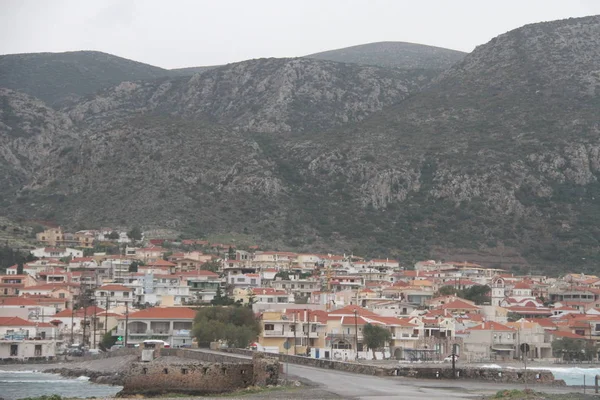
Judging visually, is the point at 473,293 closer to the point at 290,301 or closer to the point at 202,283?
the point at 290,301

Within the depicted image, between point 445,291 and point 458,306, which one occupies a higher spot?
point 445,291

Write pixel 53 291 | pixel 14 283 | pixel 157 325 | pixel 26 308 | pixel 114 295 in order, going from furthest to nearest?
1. pixel 14 283
2. pixel 114 295
3. pixel 53 291
4. pixel 26 308
5. pixel 157 325

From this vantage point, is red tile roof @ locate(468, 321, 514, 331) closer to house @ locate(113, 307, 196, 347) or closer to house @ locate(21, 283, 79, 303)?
house @ locate(113, 307, 196, 347)

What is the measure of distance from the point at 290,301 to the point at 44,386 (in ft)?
143

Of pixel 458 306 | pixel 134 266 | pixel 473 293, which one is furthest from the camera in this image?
pixel 134 266

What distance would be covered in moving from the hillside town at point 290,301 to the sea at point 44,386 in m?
11.8

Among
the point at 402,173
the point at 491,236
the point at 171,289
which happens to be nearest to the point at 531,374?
the point at 171,289

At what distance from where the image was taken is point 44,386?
64938 mm

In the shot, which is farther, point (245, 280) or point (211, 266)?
point (211, 266)

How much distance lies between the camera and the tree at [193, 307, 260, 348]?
78375mm

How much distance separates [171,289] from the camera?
4513 inches

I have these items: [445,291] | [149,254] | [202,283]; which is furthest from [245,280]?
[445,291]

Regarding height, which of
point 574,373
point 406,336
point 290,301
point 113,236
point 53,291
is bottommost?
point 574,373

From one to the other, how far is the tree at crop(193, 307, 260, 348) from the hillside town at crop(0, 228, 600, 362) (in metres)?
1.33
